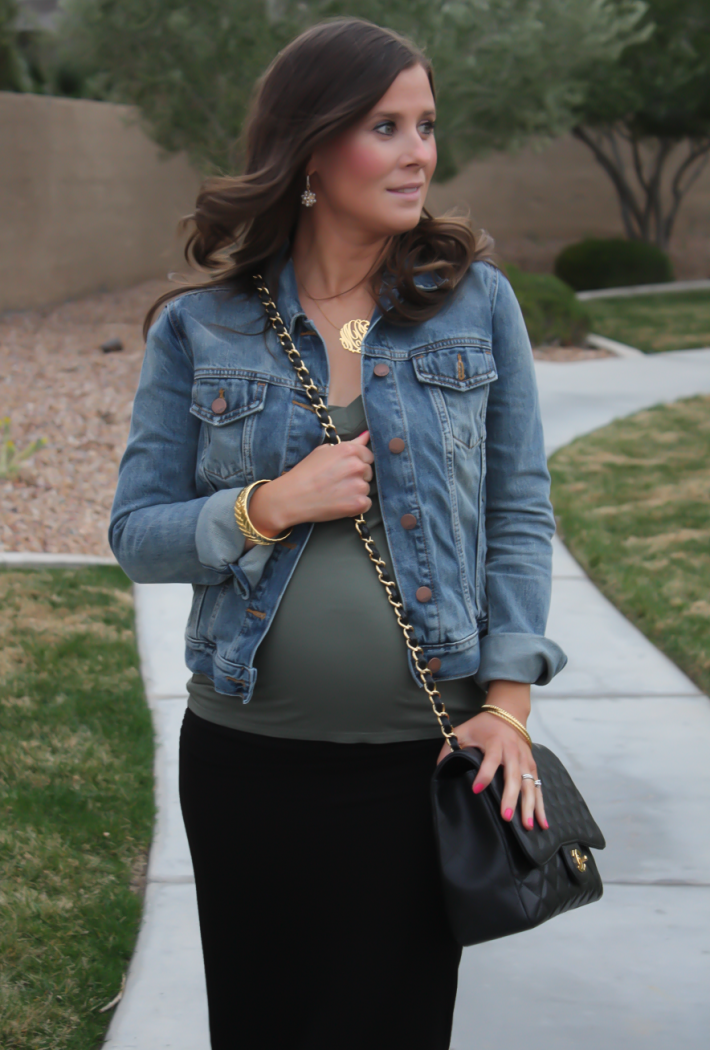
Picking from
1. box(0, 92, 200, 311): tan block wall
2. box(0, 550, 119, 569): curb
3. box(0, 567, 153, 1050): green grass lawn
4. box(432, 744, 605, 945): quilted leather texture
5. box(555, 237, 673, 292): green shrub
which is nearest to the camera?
box(432, 744, 605, 945): quilted leather texture

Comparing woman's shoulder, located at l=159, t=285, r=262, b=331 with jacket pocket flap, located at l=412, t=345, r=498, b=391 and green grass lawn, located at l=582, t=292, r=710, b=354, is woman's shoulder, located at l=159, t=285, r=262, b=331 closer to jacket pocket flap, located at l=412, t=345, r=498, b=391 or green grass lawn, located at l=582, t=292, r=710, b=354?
jacket pocket flap, located at l=412, t=345, r=498, b=391

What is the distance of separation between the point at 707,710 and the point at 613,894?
1286 millimetres

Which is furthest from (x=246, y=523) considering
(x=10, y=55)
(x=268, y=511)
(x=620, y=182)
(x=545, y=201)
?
(x=545, y=201)

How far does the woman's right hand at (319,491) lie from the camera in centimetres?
168

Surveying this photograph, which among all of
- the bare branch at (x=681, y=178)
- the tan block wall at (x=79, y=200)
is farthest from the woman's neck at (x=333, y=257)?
the bare branch at (x=681, y=178)

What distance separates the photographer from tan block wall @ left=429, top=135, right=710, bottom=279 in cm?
2112

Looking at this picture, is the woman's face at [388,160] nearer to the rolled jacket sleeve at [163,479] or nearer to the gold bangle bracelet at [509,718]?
the rolled jacket sleeve at [163,479]

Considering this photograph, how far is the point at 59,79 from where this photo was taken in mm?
16203

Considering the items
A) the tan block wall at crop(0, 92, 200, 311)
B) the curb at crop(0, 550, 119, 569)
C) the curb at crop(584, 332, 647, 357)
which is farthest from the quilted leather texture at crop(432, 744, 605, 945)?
the curb at crop(584, 332, 647, 357)

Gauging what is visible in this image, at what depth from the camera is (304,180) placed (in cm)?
189

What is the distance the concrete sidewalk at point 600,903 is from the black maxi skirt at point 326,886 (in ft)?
2.74

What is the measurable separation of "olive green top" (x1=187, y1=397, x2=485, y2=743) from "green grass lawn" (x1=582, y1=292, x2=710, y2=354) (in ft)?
39.9

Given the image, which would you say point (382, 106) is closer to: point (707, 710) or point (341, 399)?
point (341, 399)

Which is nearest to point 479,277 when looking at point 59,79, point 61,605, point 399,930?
point 399,930
